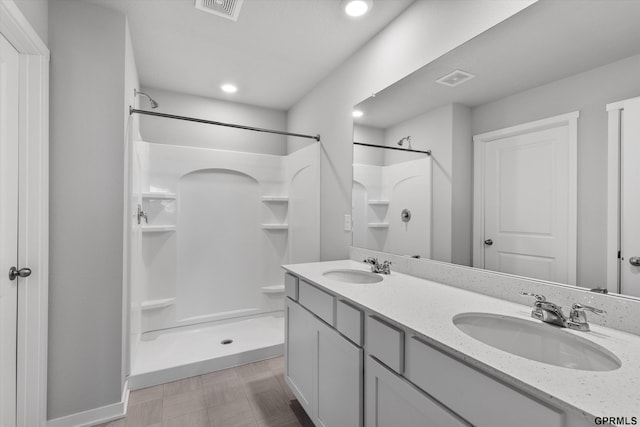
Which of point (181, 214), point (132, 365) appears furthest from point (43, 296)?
point (181, 214)

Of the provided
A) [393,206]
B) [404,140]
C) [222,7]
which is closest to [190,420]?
[393,206]

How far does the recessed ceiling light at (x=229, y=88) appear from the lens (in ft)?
9.73

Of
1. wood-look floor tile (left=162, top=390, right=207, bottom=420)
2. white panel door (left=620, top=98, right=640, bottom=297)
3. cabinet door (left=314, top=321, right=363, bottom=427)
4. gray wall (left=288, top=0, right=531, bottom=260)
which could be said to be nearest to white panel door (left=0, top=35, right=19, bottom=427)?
wood-look floor tile (left=162, top=390, right=207, bottom=420)

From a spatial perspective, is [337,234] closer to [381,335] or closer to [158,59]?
[381,335]

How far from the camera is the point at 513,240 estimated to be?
1.28m

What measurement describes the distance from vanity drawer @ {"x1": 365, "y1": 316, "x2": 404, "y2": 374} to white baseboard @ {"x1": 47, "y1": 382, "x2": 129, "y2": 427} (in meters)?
1.77

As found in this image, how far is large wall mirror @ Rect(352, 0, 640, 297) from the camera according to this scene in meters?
1.01

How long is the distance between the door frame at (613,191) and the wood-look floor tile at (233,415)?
1.98 m

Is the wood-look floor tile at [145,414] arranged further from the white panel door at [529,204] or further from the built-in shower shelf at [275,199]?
the white panel door at [529,204]

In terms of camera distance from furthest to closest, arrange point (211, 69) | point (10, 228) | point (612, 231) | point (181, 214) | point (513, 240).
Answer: point (181, 214)
point (211, 69)
point (10, 228)
point (513, 240)
point (612, 231)

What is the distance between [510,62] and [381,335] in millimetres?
1325

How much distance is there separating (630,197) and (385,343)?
3.14 ft

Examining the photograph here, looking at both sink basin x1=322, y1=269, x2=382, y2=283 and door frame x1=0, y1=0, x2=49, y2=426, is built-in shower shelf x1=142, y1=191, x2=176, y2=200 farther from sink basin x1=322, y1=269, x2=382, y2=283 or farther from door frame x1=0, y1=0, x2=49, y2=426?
sink basin x1=322, y1=269, x2=382, y2=283

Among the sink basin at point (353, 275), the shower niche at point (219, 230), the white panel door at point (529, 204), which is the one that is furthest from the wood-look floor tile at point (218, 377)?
the white panel door at point (529, 204)
